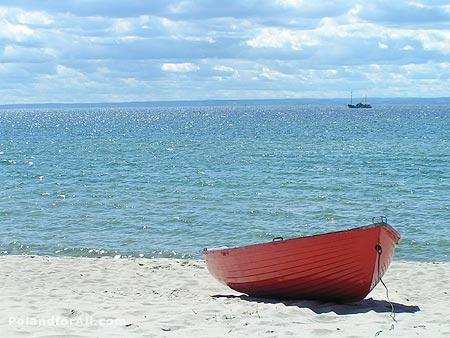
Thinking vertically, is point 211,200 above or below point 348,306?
below

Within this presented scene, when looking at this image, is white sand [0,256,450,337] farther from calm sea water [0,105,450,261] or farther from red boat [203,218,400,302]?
calm sea water [0,105,450,261]

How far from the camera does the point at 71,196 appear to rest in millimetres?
25891

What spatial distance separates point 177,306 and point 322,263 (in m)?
2.08

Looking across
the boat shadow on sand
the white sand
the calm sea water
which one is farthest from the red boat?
the calm sea water

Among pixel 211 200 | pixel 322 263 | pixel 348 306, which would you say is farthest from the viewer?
pixel 211 200

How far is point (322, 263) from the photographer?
400 inches

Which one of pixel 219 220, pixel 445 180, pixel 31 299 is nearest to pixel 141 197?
pixel 219 220

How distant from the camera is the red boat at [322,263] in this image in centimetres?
995

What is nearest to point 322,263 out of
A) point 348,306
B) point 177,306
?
point 348,306

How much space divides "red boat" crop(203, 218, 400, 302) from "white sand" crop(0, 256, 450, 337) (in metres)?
0.23

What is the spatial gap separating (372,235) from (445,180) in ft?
65.1

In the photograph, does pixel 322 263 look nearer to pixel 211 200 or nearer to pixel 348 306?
pixel 348 306

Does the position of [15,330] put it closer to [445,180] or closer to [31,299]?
[31,299]

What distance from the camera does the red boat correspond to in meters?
9.95
